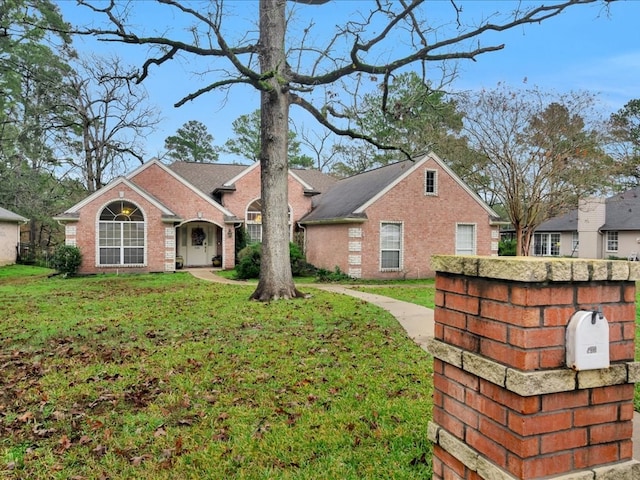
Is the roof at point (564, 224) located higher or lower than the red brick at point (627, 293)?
higher

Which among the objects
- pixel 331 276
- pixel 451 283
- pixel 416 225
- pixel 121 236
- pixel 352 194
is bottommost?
pixel 331 276

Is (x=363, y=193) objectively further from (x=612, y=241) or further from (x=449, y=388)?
(x=612, y=241)

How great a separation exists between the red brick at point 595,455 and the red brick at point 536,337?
0.53 metres

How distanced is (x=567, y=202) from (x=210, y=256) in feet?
61.9

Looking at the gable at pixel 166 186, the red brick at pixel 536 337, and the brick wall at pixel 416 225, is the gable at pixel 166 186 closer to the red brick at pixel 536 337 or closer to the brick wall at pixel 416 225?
the brick wall at pixel 416 225

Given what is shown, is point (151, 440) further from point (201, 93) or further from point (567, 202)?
point (567, 202)

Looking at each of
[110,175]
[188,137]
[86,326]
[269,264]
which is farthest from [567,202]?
[188,137]

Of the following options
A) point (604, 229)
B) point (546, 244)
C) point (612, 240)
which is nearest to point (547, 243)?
point (546, 244)

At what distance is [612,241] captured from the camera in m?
29.6

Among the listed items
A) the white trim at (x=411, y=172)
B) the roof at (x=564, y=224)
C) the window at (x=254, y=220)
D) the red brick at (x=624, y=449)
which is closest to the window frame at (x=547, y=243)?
the roof at (x=564, y=224)

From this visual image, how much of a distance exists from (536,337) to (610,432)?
0.65m

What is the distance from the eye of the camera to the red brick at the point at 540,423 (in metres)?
1.83

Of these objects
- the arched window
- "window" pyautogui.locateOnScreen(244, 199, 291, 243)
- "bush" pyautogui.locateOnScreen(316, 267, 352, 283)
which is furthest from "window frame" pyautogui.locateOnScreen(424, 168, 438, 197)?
the arched window

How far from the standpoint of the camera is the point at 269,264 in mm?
11359
